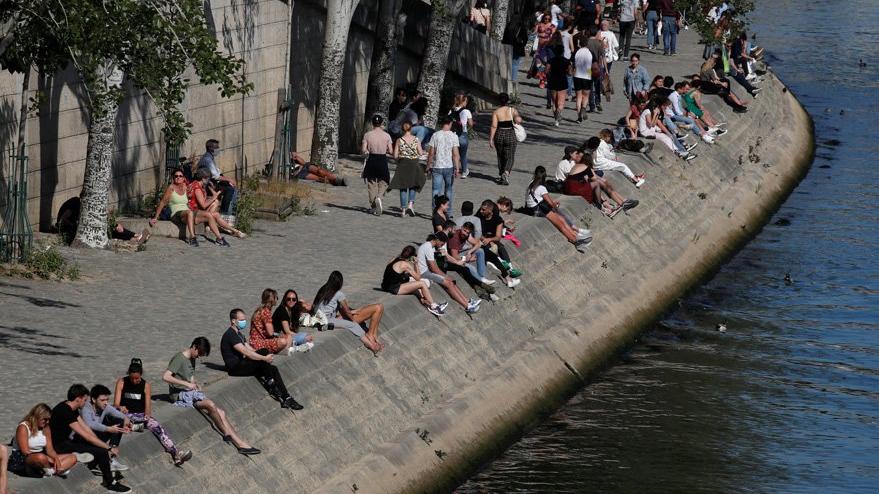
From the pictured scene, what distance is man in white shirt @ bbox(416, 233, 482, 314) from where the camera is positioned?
25781 millimetres

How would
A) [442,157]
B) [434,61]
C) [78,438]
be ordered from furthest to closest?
1. [434,61]
2. [442,157]
3. [78,438]

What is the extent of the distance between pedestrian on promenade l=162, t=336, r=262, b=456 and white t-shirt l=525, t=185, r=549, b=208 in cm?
1218

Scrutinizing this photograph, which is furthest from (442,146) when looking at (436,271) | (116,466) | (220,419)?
(116,466)

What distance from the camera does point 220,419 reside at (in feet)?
63.6

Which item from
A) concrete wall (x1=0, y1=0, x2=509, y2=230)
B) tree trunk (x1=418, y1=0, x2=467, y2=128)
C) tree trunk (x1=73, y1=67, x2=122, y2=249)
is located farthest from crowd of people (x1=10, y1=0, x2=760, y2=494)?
tree trunk (x1=73, y1=67, x2=122, y2=249)

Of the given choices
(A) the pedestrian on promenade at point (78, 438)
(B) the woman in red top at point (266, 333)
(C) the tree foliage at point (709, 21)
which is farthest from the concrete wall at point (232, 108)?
(A) the pedestrian on promenade at point (78, 438)

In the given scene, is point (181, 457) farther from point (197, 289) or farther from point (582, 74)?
point (582, 74)

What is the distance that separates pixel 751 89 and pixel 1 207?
28668mm

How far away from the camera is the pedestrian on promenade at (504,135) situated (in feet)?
111

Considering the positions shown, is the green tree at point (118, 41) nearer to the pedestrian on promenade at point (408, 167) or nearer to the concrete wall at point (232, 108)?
the concrete wall at point (232, 108)

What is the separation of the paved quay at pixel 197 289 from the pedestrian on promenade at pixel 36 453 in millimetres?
1316

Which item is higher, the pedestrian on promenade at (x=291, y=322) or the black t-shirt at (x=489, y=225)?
the pedestrian on promenade at (x=291, y=322)

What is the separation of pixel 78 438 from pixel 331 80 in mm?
16446

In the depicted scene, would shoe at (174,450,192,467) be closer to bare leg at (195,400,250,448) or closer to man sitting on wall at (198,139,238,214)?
bare leg at (195,400,250,448)
